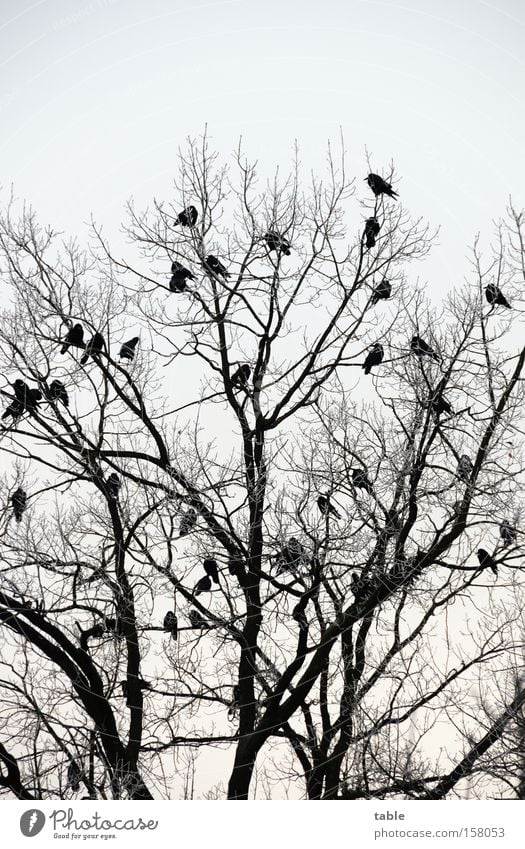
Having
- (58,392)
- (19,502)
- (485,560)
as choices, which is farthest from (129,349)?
(485,560)

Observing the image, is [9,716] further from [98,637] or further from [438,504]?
[438,504]

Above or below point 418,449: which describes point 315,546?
below

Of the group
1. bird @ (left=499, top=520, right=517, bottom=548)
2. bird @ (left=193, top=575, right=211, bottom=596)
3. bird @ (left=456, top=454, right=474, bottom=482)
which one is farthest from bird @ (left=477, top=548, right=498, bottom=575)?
bird @ (left=193, top=575, right=211, bottom=596)

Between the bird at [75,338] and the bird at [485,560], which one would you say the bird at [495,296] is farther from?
the bird at [75,338]

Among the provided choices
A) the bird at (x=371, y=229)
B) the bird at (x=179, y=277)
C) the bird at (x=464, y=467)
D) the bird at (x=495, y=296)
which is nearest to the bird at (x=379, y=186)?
the bird at (x=371, y=229)

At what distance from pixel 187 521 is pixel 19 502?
1380mm

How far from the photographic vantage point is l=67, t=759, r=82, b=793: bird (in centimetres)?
670

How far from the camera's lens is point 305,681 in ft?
22.6

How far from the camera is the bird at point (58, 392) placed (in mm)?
7215
